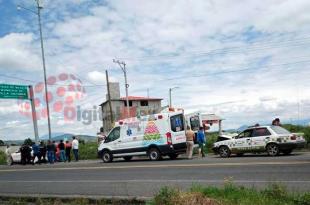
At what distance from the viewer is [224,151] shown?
24375 millimetres

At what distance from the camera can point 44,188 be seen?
15.0 meters

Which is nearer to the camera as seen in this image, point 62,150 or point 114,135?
point 114,135

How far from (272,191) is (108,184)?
7.10 meters

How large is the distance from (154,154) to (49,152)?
412 inches

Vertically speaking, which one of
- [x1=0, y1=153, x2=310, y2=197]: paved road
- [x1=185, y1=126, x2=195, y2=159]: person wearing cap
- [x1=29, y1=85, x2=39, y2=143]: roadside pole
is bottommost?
[x1=0, y1=153, x2=310, y2=197]: paved road

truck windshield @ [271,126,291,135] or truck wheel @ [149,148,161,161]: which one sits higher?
truck windshield @ [271,126,291,135]

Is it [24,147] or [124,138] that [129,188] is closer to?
[124,138]

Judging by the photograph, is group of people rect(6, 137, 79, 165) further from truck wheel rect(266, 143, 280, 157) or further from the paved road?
the paved road

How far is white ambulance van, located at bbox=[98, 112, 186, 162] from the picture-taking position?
24641mm

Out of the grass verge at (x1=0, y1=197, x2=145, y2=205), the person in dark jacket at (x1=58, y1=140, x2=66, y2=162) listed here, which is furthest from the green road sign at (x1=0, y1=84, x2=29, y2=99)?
the grass verge at (x1=0, y1=197, x2=145, y2=205)

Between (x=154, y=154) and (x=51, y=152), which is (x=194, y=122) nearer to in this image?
(x=154, y=154)

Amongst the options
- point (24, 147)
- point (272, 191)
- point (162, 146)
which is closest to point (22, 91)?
point (24, 147)

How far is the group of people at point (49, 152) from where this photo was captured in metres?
32.5

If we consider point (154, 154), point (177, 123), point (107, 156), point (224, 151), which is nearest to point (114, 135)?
point (107, 156)
